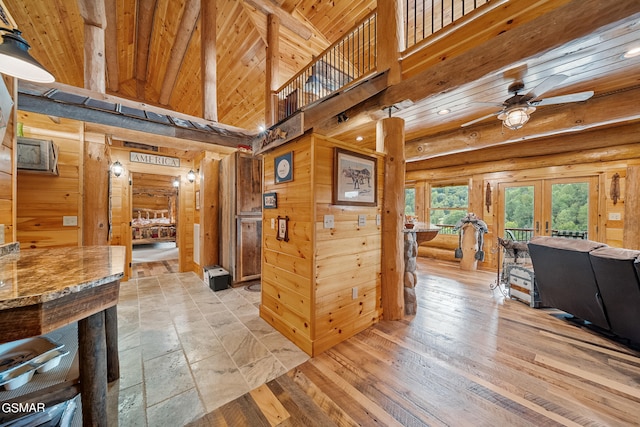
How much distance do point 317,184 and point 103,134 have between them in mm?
3814

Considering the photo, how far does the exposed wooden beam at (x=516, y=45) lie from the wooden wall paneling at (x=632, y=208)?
3945mm

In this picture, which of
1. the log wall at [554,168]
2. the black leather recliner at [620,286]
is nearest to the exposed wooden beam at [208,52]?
the log wall at [554,168]

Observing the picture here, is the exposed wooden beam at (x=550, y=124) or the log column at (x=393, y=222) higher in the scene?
the exposed wooden beam at (x=550, y=124)

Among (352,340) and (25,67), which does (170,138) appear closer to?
(25,67)

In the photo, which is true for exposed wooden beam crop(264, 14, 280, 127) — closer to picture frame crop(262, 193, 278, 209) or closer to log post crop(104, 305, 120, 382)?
picture frame crop(262, 193, 278, 209)

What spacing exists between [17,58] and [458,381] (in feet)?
11.8

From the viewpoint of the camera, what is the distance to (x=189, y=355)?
2.08 m

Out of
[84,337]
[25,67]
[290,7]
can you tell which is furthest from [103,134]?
[290,7]

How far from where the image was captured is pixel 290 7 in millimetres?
4613

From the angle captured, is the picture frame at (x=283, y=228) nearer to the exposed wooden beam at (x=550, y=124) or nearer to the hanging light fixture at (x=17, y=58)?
the hanging light fixture at (x=17, y=58)

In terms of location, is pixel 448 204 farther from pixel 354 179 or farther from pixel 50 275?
pixel 50 275

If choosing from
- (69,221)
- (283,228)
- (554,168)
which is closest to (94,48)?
(69,221)

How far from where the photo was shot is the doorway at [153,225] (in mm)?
5863

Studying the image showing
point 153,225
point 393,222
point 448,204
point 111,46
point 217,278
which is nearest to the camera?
point 393,222
